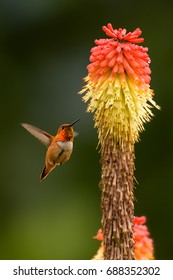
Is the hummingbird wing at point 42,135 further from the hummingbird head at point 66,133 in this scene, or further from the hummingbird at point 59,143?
the hummingbird head at point 66,133

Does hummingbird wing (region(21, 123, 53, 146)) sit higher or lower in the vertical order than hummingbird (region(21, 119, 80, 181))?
higher

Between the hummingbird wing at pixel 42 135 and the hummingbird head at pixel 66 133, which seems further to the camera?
the hummingbird wing at pixel 42 135

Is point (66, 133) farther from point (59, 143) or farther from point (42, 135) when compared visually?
point (42, 135)

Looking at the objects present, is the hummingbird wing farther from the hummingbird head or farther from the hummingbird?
the hummingbird head

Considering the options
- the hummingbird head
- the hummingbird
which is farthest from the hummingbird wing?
the hummingbird head

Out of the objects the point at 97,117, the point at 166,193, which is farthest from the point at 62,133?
the point at 166,193

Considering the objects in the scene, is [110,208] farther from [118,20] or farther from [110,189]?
[118,20]

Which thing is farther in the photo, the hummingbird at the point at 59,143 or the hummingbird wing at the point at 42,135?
the hummingbird wing at the point at 42,135

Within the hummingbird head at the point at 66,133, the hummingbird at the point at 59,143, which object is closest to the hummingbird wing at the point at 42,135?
the hummingbird at the point at 59,143

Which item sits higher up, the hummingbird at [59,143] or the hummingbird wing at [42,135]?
the hummingbird wing at [42,135]

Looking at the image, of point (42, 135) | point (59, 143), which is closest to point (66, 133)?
point (59, 143)

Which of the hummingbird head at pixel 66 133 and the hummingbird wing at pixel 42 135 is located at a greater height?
the hummingbird wing at pixel 42 135

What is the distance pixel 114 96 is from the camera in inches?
152
